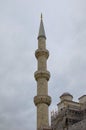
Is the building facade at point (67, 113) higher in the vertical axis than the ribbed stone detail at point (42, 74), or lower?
lower

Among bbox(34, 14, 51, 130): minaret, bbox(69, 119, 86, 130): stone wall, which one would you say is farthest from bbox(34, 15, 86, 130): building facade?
bbox(69, 119, 86, 130): stone wall

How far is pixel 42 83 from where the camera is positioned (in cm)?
2942

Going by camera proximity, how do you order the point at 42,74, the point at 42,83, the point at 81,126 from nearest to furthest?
the point at 81,126 → the point at 42,83 → the point at 42,74

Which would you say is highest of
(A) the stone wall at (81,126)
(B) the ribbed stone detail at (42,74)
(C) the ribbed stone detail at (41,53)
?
(C) the ribbed stone detail at (41,53)

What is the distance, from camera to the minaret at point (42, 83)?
28.0 metres

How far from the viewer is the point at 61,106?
3219 cm

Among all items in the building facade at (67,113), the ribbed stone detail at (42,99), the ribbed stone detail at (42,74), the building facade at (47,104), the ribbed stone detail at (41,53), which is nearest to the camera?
the building facade at (47,104)

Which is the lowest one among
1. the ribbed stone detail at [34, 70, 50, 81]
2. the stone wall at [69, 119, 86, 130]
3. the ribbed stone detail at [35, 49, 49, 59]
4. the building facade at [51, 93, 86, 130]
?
the stone wall at [69, 119, 86, 130]

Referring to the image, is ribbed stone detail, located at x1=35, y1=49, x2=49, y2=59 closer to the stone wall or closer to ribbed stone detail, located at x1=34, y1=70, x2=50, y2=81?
ribbed stone detail, located at x1=34, y1=70, x2=50, y2=81

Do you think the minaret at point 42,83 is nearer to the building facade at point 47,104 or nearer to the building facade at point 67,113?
the building facade at point 47,104

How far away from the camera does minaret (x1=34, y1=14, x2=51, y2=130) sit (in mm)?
27953

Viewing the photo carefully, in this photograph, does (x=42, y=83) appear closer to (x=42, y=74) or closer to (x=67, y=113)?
(x=42, y=74)

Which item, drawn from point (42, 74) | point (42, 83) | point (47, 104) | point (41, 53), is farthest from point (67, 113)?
point (41, 53)

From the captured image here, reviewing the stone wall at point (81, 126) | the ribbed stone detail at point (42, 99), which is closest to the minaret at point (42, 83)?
the ribbed stone detail at point (42, 99)
